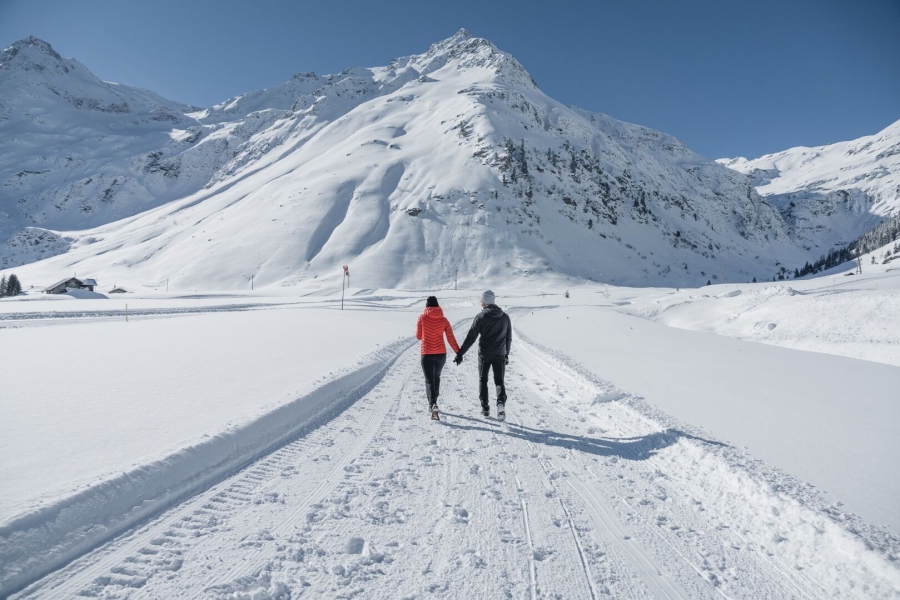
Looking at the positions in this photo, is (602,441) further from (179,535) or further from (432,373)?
(179,535)

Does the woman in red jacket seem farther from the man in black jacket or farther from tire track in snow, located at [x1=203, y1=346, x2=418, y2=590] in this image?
tire track in snow, located at [x1=203, y1=346, x2=418, y2=590]

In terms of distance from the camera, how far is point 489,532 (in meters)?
3.71

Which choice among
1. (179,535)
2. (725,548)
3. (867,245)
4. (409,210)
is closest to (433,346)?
(179,535)

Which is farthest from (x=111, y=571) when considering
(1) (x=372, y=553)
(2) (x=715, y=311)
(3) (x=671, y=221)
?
(3) (x=671, y=221)

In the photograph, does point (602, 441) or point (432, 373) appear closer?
point (602, 441)

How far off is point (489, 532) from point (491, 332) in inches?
155

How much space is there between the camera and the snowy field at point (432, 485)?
122 inches

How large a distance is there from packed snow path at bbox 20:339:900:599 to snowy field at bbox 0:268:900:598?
0.07 feet

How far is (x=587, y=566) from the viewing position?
3.29 meters

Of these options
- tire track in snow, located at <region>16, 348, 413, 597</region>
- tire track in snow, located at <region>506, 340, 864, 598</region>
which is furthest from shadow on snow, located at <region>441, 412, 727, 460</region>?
tire track in snow, located at <region>16, 348, 413, 597</region>

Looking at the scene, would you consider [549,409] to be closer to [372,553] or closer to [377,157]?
[372,553]

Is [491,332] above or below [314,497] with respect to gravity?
above

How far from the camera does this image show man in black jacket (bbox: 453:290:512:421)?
7293 mm

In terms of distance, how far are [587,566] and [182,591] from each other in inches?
115
